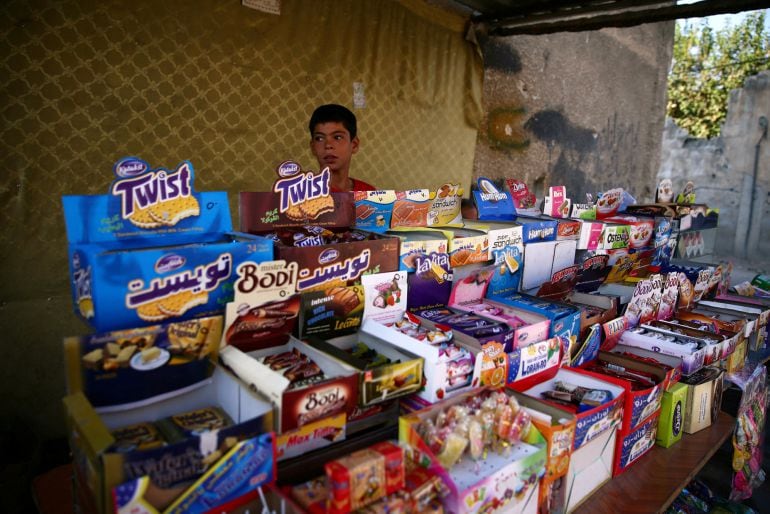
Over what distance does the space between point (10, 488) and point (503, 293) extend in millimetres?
2566

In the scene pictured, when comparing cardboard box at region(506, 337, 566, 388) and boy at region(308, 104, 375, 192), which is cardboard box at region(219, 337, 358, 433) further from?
boy at region(308, 104, 375, 192)

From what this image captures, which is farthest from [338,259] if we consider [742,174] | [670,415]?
[742,174]

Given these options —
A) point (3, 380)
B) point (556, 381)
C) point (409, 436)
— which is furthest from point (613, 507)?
point (3, 380)

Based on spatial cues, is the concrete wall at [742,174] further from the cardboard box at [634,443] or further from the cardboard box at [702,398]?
the cardboard box at [634,443]

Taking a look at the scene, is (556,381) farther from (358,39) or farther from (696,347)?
(358,39)

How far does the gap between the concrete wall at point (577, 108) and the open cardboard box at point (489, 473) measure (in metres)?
4.51

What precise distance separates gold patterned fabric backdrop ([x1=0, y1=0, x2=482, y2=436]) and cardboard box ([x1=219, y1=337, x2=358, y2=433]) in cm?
228

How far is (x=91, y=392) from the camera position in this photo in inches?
50.5

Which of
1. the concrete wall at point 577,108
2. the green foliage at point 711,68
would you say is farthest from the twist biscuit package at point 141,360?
the green foliage at point 711,68

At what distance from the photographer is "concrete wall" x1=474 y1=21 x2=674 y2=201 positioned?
5773 millimetres

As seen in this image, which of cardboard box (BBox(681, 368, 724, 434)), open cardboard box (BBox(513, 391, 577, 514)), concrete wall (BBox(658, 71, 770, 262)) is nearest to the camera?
open cardboard box (BBox(513, 391, 577, 514))

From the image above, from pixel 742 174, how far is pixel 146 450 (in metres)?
11.9

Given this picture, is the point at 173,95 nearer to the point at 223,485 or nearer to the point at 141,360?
the point at 141,360

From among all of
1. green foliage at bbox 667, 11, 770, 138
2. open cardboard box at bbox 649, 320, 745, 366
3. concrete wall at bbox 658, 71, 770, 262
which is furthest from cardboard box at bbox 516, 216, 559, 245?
green foliage at bbox 667, 11, 770, 138
